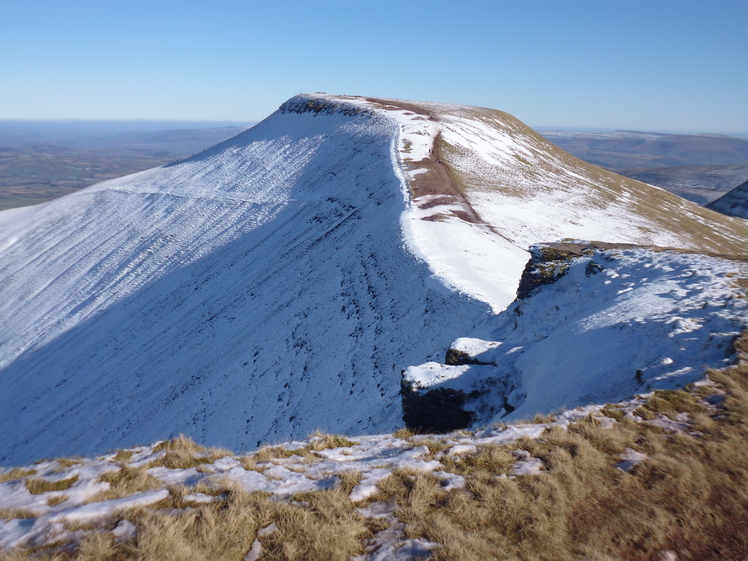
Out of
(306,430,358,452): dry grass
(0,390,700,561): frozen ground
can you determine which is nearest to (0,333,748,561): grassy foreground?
(0,390,700,561): frozen ground

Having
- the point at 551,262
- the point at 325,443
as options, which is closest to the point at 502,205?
Result: the point at 551,262

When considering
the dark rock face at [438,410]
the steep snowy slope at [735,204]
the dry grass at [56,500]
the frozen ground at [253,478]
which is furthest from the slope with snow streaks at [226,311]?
the steep snowy slope at [735,204]

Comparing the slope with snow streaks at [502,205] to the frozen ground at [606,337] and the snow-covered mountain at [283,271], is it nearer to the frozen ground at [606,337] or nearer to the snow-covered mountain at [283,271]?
the snow-covered mountain at [283,271]

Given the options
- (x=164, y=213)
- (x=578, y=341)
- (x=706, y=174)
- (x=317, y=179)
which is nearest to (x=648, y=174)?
(x=706, y=174)

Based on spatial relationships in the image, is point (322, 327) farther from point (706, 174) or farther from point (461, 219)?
point (706, 174)

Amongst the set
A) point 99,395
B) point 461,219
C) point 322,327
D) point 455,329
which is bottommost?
point 99,395

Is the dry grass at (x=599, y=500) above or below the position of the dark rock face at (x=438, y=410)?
above

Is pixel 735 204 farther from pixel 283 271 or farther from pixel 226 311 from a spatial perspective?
pixel 226 311

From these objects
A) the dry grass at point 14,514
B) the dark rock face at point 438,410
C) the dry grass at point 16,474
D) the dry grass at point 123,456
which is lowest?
the dark rock face at point 438,410
